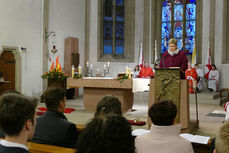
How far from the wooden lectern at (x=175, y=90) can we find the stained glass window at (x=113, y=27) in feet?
34.0

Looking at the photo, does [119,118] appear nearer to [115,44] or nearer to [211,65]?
[211,65]

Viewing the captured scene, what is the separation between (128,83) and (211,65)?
7.04 metres

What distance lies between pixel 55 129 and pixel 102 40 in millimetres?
13019

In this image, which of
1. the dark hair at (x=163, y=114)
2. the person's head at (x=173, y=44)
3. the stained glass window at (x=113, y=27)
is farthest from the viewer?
the stained glass window at (x=113, y=27)

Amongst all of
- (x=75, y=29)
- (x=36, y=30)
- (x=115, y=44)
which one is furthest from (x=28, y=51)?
(x=115, y=44)

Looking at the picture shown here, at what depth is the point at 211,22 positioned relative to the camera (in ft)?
46.3

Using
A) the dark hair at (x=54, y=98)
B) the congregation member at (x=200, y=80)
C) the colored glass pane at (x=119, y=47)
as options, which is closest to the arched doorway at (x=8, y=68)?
the colored glass pane at (x=119, y=47)

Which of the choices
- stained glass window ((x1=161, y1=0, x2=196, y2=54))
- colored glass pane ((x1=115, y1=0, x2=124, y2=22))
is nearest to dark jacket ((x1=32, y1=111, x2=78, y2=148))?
stained glass window ((x1=161, y1=0, x2=196, y2=54))

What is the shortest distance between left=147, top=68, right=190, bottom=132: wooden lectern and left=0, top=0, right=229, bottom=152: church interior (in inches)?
115

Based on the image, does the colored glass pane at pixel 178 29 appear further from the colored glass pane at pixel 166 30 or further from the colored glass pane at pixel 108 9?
the colored glass pane at pixel 108 9

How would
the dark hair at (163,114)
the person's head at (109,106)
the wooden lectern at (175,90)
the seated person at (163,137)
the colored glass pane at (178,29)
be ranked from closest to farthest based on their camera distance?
the seated person at (163,137) → the dark hair at (163,114) → the person's head at (109,106) → the wooden lectern at (175,90) → the colored glass pane at (178,29)

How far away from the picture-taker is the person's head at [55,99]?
115 inches

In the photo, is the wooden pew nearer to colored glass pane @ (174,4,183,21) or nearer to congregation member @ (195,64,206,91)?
congregation member @ (195,64,206,91)

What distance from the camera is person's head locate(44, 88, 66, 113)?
2922 mm
